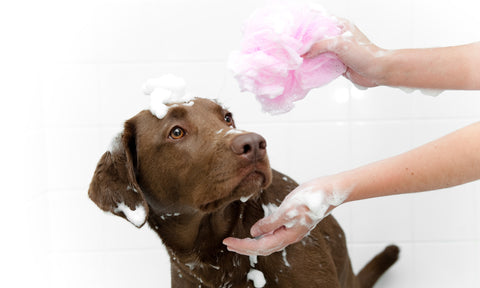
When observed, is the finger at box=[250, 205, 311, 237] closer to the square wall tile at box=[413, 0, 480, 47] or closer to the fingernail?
the fingernail

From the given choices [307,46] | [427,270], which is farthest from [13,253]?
[427,270]

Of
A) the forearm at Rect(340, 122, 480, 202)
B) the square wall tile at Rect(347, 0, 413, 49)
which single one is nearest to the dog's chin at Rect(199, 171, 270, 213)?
the forearm at Rect(340, 122, 480, 202)

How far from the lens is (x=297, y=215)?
1356mm

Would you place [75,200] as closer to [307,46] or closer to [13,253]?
[13,253]

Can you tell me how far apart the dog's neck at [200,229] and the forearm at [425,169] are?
412mm

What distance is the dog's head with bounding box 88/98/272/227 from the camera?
1.31 meters

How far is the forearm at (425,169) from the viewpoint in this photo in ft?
4.11

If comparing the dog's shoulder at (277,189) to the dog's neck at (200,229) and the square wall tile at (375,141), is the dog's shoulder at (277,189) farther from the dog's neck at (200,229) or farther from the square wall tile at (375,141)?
the square wall tile at (375,141)

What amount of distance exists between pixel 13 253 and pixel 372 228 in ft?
5.69

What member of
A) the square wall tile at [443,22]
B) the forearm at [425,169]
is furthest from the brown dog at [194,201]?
the square wall tile at [443,22]

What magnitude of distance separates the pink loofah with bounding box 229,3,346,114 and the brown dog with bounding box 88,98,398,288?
0.18 m

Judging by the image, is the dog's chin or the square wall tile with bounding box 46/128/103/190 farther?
the square wall tile with bounding box 46/128/103/190

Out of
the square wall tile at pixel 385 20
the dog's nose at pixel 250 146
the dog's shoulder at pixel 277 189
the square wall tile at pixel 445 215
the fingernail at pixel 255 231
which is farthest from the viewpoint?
the square wall tile at pixel 445 215

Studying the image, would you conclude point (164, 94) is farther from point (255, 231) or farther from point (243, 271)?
point (243, 271)
